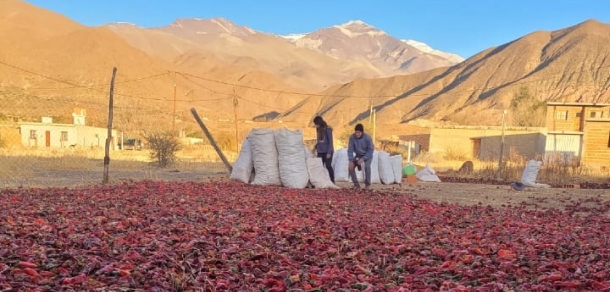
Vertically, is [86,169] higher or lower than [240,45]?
lower

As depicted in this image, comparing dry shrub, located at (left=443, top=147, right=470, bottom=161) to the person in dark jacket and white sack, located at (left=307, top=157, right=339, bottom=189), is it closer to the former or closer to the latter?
the person in dark jacket

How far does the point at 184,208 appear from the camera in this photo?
6355mm

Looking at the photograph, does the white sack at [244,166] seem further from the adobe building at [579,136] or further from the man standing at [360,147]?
the adobe building at [579,136]

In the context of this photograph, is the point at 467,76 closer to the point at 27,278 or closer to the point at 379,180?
the point at 379,180

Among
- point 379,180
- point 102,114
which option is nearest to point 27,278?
point 379,180

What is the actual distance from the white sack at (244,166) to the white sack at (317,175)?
1304 millimetres

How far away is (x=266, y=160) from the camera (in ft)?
35.2

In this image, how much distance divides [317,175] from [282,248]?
22.4ft

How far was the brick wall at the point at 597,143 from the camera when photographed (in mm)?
Answer: 25969

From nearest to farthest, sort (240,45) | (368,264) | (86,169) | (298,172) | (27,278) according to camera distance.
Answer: (27,278) < (368,264) < (298,172) < (86,169) < (240,45)

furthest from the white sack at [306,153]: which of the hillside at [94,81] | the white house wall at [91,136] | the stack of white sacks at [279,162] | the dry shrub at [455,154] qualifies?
the white house wall at [91,136]

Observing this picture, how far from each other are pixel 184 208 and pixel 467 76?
85002 millimetres

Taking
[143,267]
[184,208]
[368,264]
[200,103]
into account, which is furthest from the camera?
[200,103]

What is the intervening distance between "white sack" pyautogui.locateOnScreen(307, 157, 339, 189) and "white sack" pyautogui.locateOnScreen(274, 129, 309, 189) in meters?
0.14
